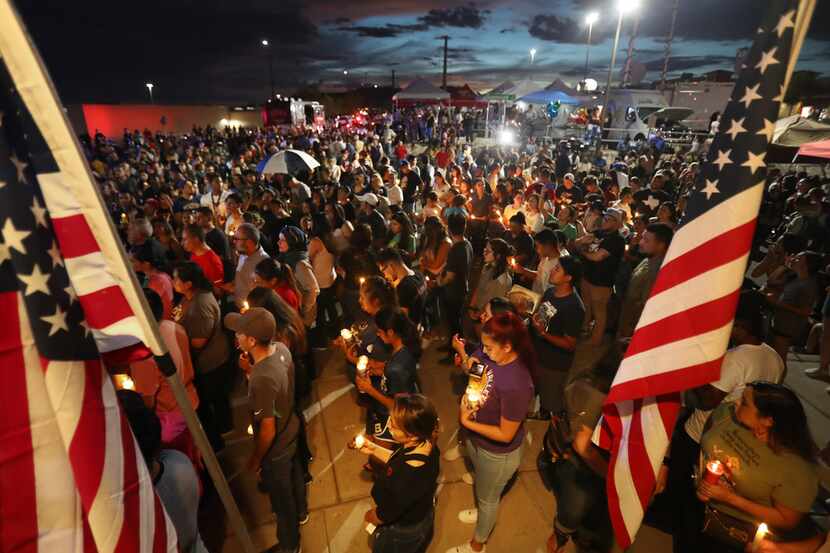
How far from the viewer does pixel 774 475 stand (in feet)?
8.07

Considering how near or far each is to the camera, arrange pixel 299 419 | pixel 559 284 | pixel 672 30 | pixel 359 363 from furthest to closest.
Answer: pixel 672 30 → pixel 559 284 → pixel 359 363 → pixel 299 419

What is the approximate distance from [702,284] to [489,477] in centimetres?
211

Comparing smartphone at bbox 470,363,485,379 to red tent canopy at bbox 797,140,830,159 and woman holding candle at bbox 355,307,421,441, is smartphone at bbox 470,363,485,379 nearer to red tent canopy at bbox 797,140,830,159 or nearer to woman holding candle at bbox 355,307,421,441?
woman holding candle at bbox 355,307,421,441

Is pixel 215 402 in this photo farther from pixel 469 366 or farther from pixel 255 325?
pixel 469 366

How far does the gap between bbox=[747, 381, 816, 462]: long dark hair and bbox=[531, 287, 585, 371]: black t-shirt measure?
1822mm

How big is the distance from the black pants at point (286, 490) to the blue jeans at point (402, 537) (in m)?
0.91

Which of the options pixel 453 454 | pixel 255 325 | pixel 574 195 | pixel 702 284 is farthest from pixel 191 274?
pixel 574 195

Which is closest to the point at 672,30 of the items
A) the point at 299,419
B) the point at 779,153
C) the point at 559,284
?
the point at 779,153

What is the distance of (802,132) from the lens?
34.1 feet

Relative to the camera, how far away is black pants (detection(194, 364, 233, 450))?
4.55 m

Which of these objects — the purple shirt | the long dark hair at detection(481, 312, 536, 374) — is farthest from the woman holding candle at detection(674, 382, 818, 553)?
the long dark hair at detection(481, 312, 536, 374)

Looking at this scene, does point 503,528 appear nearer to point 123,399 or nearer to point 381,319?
point 381,319

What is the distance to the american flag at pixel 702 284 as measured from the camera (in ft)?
7.01

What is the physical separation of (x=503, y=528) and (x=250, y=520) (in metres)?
2.39
